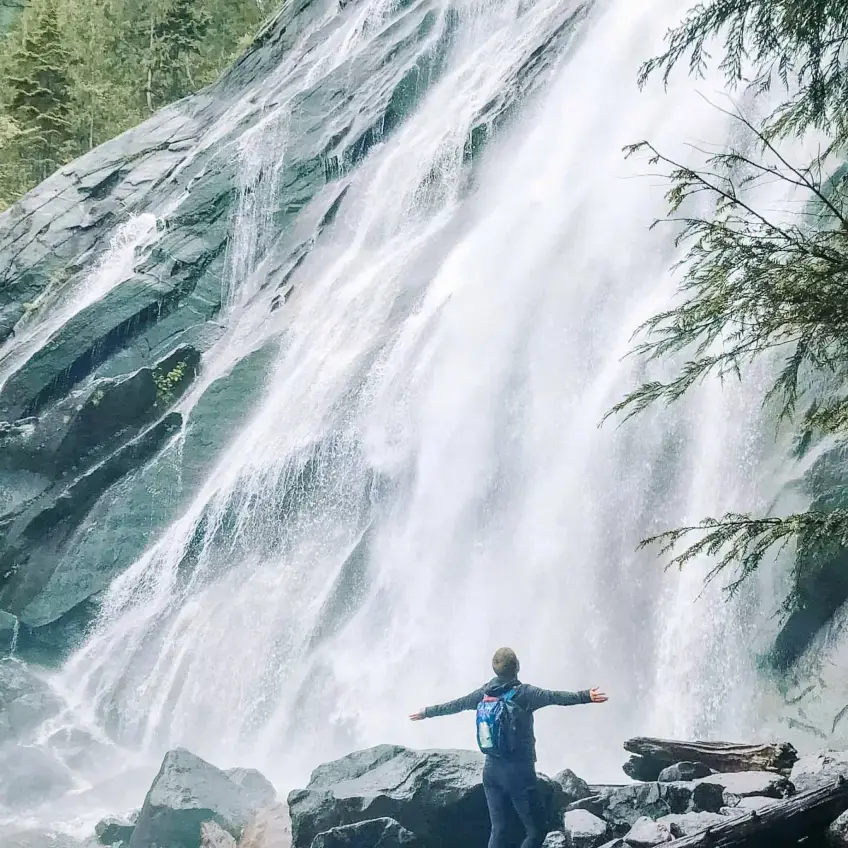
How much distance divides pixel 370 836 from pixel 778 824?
336cm

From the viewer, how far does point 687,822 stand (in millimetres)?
5828

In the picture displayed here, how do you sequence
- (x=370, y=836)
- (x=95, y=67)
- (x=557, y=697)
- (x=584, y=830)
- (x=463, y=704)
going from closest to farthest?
(x=557, y=697) → (x=463, y=704) → (x=584, y=830) → (x=370, y=836) → (x=95, y=67)

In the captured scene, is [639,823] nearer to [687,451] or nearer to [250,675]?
[687,451]

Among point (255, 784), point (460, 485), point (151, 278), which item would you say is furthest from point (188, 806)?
point (151, 278)

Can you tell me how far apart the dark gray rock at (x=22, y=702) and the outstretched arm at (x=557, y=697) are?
35.3ft

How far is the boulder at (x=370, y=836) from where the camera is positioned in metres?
7.15

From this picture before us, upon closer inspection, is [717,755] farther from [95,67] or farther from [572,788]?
[95,67]

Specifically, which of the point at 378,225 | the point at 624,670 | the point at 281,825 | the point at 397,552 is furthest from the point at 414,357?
the point at 281,825

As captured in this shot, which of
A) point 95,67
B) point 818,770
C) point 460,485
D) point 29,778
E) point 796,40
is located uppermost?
point 95,67

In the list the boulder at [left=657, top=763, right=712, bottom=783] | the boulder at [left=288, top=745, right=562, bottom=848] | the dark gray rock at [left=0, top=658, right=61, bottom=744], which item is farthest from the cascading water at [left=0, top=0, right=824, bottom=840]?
the boulder at [left=288, top=745, right=562, bottom=848]

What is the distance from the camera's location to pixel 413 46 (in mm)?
22844

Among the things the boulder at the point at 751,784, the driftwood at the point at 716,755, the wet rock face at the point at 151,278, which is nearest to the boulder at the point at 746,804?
the boulder at the point at 751,784

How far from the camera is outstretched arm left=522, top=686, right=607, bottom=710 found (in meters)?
5.65

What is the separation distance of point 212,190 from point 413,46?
6490mm
